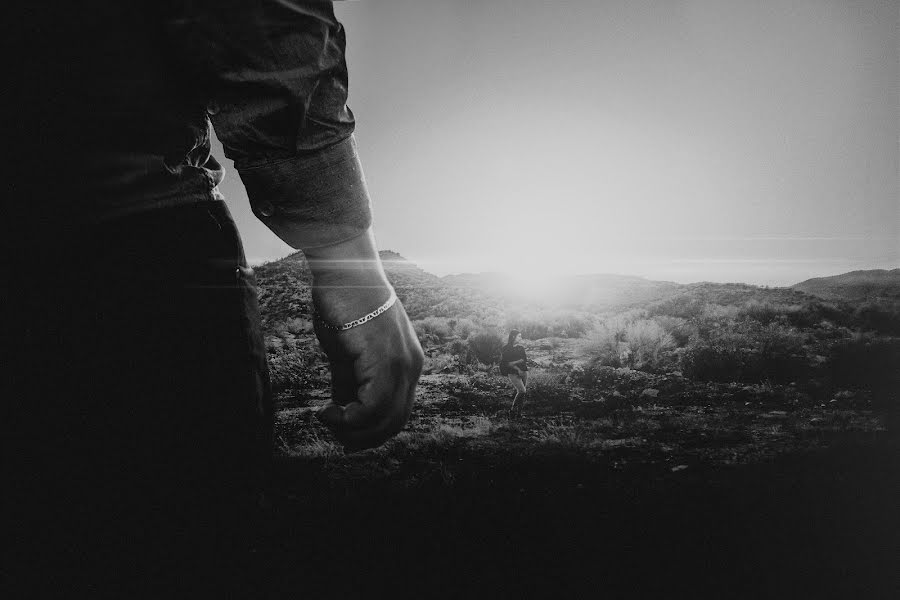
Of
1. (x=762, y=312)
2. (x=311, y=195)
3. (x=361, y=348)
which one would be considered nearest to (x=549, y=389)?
(x=361, y=348)

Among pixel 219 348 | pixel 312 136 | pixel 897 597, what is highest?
pixel 312 136

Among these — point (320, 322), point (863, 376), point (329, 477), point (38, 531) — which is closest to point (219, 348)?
point (320, 322)

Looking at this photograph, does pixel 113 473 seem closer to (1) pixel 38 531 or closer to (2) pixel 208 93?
(1) pixel 38 531

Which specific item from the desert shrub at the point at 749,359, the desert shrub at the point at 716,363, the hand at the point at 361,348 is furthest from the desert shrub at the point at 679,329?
the hand at the point at 361,348

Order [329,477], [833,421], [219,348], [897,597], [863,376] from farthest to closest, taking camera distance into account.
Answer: [863,376], [833,421], [329,477], [897,597], [219,348]

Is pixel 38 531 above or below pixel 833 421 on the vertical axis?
above

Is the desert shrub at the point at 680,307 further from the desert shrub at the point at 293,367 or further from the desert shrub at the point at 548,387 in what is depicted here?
the desert shrub at the point at 293,367

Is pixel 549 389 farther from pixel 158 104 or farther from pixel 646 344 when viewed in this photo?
pixel 158 104

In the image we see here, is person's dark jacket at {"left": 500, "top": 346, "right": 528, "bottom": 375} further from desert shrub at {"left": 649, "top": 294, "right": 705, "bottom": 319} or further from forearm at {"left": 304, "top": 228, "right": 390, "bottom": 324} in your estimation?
desert shrub at {"left": 649, "top": 294, "right": 705, "bottom": 319}

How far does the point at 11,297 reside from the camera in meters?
0.65

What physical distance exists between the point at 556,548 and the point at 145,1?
340 centimetres

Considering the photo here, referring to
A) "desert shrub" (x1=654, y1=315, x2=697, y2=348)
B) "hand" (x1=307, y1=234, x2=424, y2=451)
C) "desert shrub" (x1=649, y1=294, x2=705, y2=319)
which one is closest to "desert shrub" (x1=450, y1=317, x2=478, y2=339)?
"desert shrub" (x1=654, y1=315, x2=697, y2=348)

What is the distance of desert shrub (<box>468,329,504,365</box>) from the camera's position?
29.2 ft

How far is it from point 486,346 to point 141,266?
8.79m
